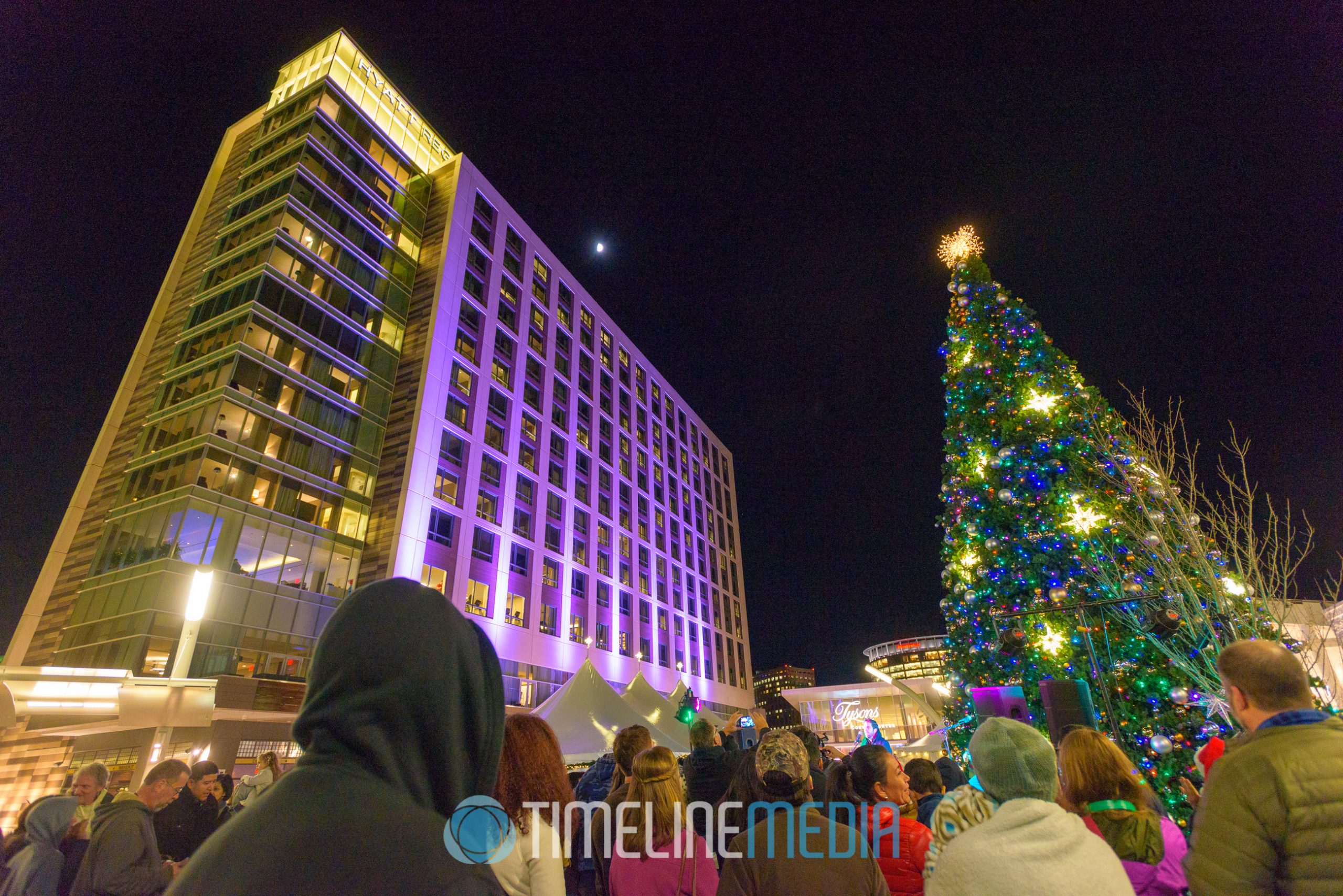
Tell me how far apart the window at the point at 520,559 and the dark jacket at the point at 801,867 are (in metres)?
29.2

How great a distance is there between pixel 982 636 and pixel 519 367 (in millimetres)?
29014

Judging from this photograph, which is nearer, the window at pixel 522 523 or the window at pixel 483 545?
the window at pixel 483 545

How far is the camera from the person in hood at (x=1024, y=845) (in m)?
2.24

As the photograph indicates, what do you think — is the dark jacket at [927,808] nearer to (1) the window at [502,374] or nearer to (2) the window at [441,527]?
(2) the window at [441,527]

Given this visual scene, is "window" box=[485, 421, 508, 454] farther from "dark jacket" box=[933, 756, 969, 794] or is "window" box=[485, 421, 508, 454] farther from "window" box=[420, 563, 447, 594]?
"dark jacket" box=[933, 756, 969, 794]

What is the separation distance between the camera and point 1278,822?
2.44 m

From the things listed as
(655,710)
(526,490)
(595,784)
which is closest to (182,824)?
(595,784)

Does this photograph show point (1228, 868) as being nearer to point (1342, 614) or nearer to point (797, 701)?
point (1342, 614)

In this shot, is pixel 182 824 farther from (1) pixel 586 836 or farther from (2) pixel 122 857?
(1) pixel 586 836

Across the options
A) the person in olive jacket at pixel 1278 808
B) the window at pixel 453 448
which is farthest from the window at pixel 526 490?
the person in olive jacket at pixel 1278 808

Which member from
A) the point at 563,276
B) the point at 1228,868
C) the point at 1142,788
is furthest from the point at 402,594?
the point at 563,276

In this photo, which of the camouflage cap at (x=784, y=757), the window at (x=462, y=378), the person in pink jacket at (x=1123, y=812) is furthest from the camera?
the window at (x=462, y=378)

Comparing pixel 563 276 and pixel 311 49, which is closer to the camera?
pixel 311 49

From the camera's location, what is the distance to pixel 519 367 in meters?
35.0
